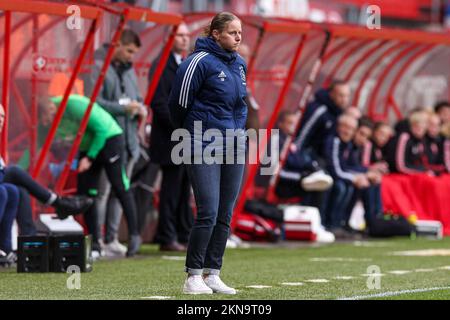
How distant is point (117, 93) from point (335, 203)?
451 centimetres

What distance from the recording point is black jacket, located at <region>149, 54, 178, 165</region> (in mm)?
13703

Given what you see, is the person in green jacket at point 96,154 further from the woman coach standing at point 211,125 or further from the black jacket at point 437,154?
the black jacket at point 437,154

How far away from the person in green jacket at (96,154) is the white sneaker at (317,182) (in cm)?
376

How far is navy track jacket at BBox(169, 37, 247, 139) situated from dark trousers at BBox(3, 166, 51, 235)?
3.01 metres

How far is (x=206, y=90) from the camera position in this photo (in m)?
9.19

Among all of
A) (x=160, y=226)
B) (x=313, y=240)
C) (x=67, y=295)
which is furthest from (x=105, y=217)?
(x=67, y=295)

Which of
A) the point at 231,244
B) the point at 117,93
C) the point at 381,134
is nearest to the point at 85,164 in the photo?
the point at 117,93

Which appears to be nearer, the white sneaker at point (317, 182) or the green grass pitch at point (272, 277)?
the green grass pitch at point (272, 277)

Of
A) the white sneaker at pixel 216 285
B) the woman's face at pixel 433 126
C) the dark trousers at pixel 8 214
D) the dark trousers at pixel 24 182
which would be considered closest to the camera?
the white sneaker at pixel 216 285

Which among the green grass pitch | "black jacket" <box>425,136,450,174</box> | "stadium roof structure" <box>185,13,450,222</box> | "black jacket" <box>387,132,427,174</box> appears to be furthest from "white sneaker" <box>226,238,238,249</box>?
"black jacket" <box>425,136,450,174</box>

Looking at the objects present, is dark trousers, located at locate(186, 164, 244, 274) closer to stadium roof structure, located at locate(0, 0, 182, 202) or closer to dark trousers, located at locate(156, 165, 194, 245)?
stadium roof structure, located at locate(0, 0, 182, 202)

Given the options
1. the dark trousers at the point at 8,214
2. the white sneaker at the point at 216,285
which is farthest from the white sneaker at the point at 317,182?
the white sneaker at the point at 216,285

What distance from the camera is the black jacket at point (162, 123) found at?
13703mm
